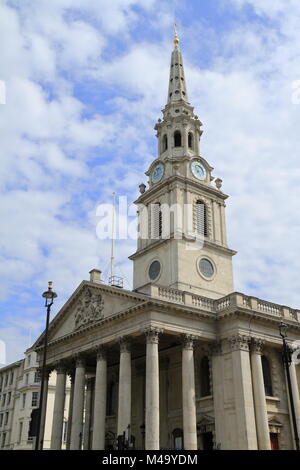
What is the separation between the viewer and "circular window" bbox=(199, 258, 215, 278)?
44.6 m

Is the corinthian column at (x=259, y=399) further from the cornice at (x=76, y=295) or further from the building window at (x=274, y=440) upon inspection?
the cornice at (x=76, y=295)

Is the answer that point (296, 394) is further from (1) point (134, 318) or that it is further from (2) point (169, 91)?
(2) point (169, 91)

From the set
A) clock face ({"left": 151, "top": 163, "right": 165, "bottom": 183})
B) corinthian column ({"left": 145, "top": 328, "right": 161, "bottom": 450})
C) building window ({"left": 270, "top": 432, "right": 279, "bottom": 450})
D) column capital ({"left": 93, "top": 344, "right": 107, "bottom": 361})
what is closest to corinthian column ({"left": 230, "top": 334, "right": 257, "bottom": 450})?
building window ({"left": 270, "top": 432, "right": 279, "bottom": 450})

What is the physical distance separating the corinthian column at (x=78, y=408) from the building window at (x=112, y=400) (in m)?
4.84

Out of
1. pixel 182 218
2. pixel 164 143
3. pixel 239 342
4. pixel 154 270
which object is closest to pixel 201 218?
pixel 182 218

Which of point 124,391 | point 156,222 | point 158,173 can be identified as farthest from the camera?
point 158,173

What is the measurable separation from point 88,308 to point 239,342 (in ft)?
Result: 40.2

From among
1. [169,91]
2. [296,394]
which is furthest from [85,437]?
[169,91]

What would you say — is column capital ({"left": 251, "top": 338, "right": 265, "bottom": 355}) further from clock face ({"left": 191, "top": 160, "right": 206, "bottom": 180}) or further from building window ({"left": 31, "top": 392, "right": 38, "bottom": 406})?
building window ({"left": 31, "top": 392, "right": 38, "bottom": 406})

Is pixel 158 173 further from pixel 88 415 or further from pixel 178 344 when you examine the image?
pixel 88 415

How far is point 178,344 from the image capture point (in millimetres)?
38875

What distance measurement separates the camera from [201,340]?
119 feet

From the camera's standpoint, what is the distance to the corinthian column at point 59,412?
40.7 m
